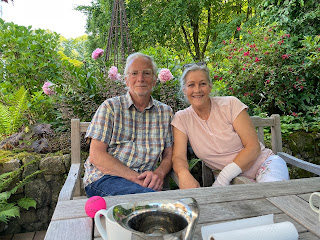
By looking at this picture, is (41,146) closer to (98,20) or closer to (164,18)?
(164,18)

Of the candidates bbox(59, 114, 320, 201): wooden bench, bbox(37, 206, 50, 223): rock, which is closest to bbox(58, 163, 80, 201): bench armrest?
bbox(59, 114, 320, 201): wooden bench

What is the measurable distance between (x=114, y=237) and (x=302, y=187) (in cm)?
94

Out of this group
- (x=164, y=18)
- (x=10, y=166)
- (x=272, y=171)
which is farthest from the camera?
(x=164, y=18)

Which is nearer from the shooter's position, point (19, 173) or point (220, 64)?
point (19, 173)

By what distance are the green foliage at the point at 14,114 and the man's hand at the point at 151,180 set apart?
6.09 feet

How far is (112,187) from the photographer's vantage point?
1.63 m

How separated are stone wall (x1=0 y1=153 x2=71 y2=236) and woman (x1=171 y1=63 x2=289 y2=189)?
122cm

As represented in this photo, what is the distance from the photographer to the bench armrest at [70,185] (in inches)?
47.9

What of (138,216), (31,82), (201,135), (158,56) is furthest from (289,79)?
(138,216)

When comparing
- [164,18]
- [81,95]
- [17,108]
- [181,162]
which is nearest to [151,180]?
[181,162]

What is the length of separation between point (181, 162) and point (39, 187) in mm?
1483

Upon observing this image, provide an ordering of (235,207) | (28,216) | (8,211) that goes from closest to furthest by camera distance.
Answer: (235,207)
(8,211)
(28,216)

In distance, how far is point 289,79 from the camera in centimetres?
389

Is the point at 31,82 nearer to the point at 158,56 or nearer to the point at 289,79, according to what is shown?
the point at 158,56
